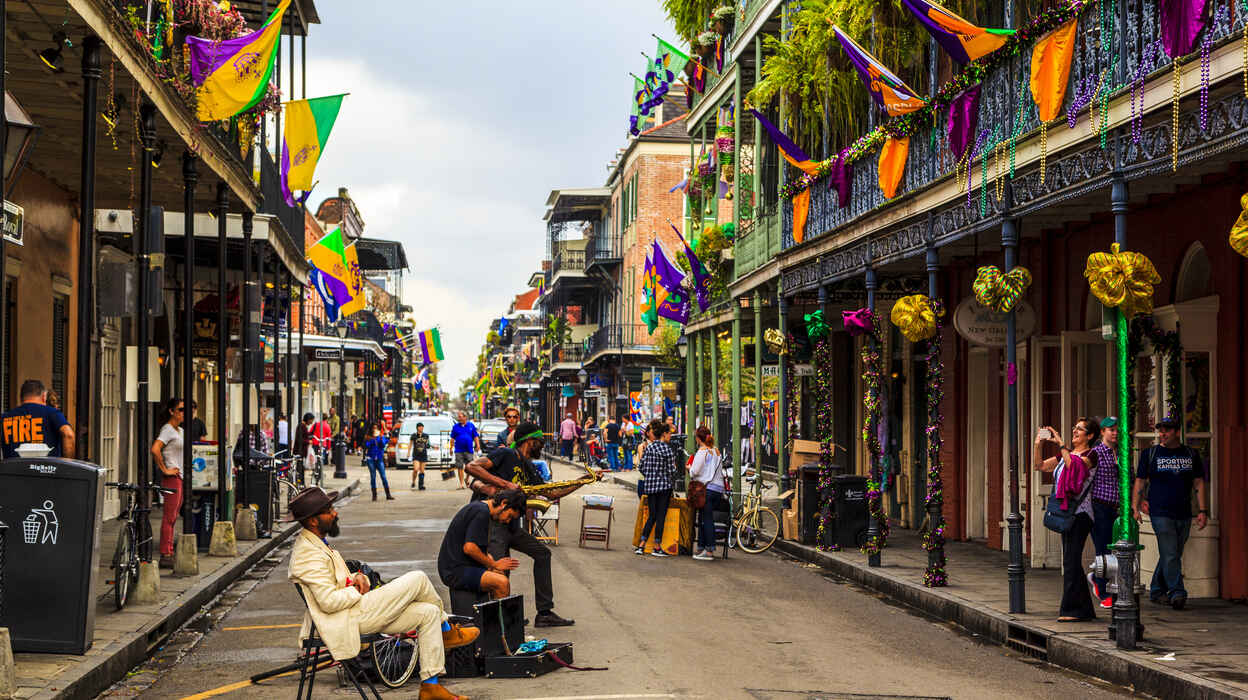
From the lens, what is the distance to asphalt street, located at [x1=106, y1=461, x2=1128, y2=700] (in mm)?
9203

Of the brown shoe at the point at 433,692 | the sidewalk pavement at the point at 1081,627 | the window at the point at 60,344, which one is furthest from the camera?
the window at the point at 60,344

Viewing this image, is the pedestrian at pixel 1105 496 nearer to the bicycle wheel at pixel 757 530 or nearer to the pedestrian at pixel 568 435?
the bicycle wheel at pixel 757 530

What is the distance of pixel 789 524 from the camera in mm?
20922

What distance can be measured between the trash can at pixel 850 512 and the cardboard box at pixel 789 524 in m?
1.55

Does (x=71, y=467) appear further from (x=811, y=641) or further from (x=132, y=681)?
(x=811, y=641)

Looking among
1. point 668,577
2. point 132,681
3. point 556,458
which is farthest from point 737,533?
point 556,458

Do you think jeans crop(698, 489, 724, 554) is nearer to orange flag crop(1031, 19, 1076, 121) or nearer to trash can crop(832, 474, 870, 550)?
trash can crop(832, 474, 870, 550)

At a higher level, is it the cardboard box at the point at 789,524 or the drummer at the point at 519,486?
the drummer at the point at 519,486

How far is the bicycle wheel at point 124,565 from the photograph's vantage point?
39.1 ft

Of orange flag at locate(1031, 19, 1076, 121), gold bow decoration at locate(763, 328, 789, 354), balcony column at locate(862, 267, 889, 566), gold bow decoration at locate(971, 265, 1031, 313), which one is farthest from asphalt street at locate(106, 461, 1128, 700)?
gold bow decoration at locate(763, 328, 789, 354)

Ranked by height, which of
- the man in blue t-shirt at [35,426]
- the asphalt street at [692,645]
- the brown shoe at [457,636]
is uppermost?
the man in blue t-shirt at [35,426]

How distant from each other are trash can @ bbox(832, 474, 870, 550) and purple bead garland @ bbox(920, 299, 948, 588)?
3894 millimetres

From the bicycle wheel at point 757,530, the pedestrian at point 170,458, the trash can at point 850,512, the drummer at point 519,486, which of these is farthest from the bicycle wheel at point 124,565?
the bicycle wheel at point 757,530

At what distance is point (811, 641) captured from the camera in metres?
11.4
